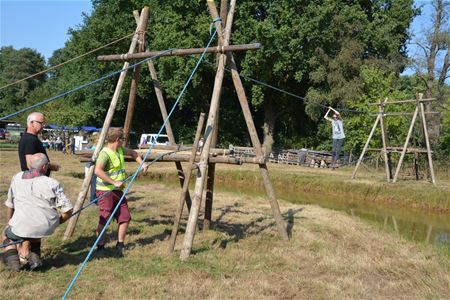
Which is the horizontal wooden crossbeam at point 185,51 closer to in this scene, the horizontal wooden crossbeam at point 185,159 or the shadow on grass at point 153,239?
the horizontal wooden crossbeam at point 185,159

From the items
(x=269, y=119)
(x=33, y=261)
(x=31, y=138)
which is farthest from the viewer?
(x=269, y=119)

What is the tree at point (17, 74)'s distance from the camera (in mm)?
67000

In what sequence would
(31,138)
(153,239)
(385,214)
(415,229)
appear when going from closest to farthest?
(31,138) < (153,239) < (415,229) < (385,214)

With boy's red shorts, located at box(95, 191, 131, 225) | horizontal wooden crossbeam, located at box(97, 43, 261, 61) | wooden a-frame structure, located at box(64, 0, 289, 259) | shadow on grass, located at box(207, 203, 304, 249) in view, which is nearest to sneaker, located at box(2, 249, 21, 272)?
boy's red shorts, located at box(95, 191, 131, 225)

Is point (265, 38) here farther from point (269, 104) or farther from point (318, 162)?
point (318, 162)

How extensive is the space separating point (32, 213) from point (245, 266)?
2803 millimetres

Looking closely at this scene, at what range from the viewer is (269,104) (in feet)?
104

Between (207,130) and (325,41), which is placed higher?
(325,41)

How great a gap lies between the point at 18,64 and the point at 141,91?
151 ft

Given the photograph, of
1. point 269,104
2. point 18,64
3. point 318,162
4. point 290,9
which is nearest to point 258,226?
point 318,162

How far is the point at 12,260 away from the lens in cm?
505

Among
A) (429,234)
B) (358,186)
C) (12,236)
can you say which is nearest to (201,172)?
(12,236)

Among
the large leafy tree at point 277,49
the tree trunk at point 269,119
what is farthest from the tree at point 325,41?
the tree trunk at point 269,119

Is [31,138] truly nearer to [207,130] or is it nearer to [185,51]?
[207,130]
